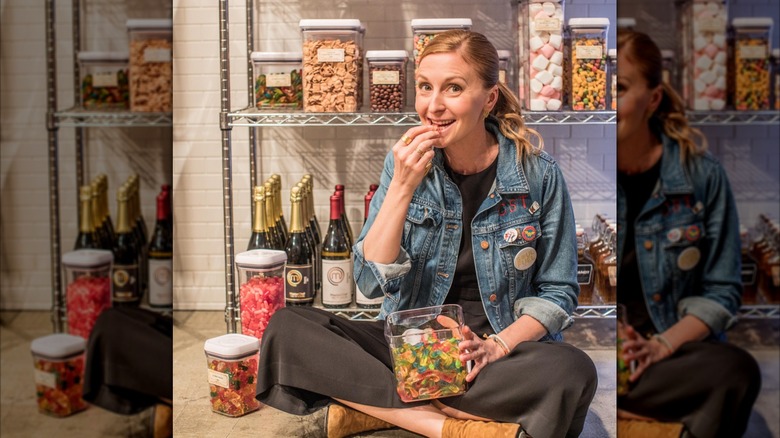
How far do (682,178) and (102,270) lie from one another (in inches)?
33.1

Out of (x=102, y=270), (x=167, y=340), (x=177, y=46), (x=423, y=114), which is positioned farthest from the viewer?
(x=177, y=46)

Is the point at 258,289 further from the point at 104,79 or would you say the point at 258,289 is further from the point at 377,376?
the point at 104,79

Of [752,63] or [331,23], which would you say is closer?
[752,63]

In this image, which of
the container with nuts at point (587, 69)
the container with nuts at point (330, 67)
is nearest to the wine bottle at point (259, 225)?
the container with nuts at point (330, 67)

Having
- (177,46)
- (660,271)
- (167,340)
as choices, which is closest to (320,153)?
(177,46)

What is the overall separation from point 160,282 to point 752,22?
96cm

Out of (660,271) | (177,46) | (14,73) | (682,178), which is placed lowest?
(660,271)

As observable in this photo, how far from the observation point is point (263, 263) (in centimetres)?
232

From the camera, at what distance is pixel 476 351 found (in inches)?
84.4

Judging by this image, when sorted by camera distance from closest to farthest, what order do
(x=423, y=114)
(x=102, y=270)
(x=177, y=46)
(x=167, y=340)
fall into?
(x=102, y=270)
(x=167, y=340)
(x=423, y=114)
(x=177, y=46)

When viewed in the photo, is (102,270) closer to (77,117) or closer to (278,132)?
(77,117)

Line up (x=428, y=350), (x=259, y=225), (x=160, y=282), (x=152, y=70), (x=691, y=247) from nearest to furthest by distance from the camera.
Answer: (x=152, y=70)
(x=691, y=247)
(x=160, y=282)
(x=428, y=350)
(x=259, y=225)

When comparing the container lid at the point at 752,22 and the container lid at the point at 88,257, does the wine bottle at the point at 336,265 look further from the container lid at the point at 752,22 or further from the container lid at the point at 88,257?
the container lid at the point at 752,22

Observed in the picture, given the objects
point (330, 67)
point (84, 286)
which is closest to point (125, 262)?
point (84, 286)
